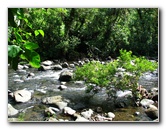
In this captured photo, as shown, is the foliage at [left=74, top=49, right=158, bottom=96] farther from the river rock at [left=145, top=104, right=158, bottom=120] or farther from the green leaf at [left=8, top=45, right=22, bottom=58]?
the green leaf at [left=8, top=45, right=22, bottom=58]

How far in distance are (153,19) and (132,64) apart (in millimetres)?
915

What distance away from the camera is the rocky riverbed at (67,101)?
2.88 m

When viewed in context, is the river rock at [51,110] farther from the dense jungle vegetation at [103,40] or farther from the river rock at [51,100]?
the dense jungle vegetation at [103,40]

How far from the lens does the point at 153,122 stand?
8.91 ft

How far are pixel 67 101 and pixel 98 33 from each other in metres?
0.89

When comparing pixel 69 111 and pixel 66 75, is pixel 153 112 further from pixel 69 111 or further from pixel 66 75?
pixel 66 75

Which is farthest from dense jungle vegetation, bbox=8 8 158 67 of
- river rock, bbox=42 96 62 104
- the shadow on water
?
river rock, bbox=42 96 62 104

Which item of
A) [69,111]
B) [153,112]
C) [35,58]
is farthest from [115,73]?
[35,58]

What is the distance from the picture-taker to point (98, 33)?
336 centimetres

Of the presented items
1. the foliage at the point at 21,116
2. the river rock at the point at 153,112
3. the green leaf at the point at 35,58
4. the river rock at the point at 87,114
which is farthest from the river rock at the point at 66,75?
the green leaf at the point at 35,58

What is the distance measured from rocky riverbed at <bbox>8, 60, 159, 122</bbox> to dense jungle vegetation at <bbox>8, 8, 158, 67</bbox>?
0.22 meters
